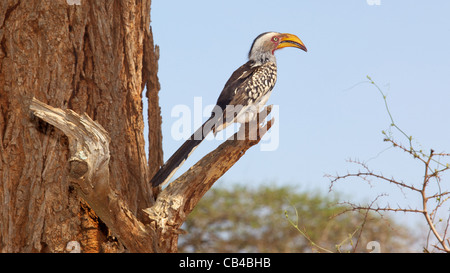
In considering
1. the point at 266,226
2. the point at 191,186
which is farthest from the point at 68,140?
the point at 266,226

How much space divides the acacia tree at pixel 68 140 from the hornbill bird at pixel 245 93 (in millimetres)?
180

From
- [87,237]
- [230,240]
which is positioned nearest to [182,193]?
[87,237]

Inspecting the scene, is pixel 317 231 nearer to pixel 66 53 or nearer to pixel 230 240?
pixel 230 240

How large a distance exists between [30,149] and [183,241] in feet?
24.7

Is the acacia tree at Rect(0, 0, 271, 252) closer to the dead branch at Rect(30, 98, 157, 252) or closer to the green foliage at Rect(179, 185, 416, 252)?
the dead branch at Rect(30, 98, 157, 252)

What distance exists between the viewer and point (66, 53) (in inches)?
171

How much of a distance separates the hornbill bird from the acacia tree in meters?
0.18

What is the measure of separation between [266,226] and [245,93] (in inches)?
252

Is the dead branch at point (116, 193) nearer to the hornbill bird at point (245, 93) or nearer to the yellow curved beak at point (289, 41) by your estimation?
the hornbill bird at point (245, 93)

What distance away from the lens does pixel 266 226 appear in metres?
11.8

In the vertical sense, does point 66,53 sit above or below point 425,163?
above

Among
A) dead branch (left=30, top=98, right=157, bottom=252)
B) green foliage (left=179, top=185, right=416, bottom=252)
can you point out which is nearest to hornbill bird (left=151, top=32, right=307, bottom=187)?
dead branch (left=30, top=98, right=157, bottom=252)

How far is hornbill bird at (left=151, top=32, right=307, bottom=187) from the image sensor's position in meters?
4.56
